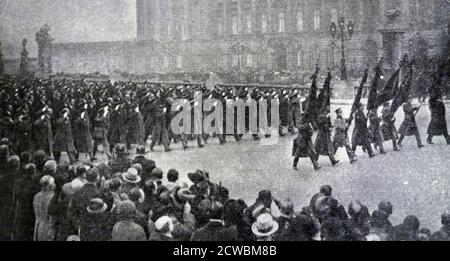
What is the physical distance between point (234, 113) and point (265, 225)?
293 centimetres

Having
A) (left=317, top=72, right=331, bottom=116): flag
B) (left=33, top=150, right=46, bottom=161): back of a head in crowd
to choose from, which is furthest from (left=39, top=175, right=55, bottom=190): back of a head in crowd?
(left=317, top=72, right=331, bottom=116): flag

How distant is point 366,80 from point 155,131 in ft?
13.2

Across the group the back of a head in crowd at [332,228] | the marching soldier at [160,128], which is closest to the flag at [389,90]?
the back of a head in crowd at [332,228]

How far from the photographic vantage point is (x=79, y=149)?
860 centimetres

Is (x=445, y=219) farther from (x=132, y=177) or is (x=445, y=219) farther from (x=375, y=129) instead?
(x=132, y=177)

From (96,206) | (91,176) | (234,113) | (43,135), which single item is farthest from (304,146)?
(43,135)

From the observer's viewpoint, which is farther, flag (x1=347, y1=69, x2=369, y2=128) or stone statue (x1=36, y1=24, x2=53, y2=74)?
stone statue (x1=36, y1=24, x2=53, y2=74)

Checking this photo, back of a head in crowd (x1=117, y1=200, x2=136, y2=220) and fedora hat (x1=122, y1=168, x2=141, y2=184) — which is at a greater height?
fedora hat (x1=122, y1=168, x2=141, y2=184)

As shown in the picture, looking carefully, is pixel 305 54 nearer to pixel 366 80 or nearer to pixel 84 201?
pixel 366 80

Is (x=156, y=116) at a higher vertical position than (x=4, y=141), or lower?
higher

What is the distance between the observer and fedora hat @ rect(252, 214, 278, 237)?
6.38 metres

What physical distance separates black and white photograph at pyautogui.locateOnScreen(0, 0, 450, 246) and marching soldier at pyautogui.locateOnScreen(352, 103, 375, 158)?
0.04m

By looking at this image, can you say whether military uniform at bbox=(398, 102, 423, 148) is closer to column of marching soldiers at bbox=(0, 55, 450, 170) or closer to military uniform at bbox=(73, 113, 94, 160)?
column of marching soldiers at bbox=(0, 55, 450, 170)

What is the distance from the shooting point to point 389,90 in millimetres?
8656
